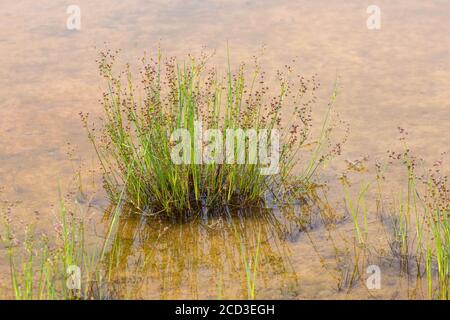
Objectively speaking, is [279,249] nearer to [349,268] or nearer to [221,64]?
[349,268]

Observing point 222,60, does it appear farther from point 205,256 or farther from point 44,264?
point 44,264

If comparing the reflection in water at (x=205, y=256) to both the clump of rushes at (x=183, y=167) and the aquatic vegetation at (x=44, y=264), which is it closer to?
the clump of rushes at (x=183, y=167)

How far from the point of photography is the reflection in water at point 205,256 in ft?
13.2

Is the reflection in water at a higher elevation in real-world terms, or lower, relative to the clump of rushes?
lower

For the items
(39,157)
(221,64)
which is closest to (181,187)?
(39,157)

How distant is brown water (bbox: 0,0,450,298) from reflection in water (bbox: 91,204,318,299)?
0.01 meters

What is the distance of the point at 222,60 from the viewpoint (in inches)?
296

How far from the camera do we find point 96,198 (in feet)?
16.7

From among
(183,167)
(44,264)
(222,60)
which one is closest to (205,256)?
(183,167)

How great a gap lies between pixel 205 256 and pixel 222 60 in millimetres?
3512

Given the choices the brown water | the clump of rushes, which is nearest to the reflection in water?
the brown water

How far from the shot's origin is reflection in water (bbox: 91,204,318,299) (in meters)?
4.01

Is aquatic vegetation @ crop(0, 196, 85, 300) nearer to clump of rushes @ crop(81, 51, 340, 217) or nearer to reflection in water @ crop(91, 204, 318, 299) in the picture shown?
reflection in water @ crop(91, 204, 318, 299)

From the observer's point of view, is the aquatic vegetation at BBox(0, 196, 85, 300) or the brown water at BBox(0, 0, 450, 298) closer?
the aquatic vegetation at BBox(0, 196, 85, 300)
